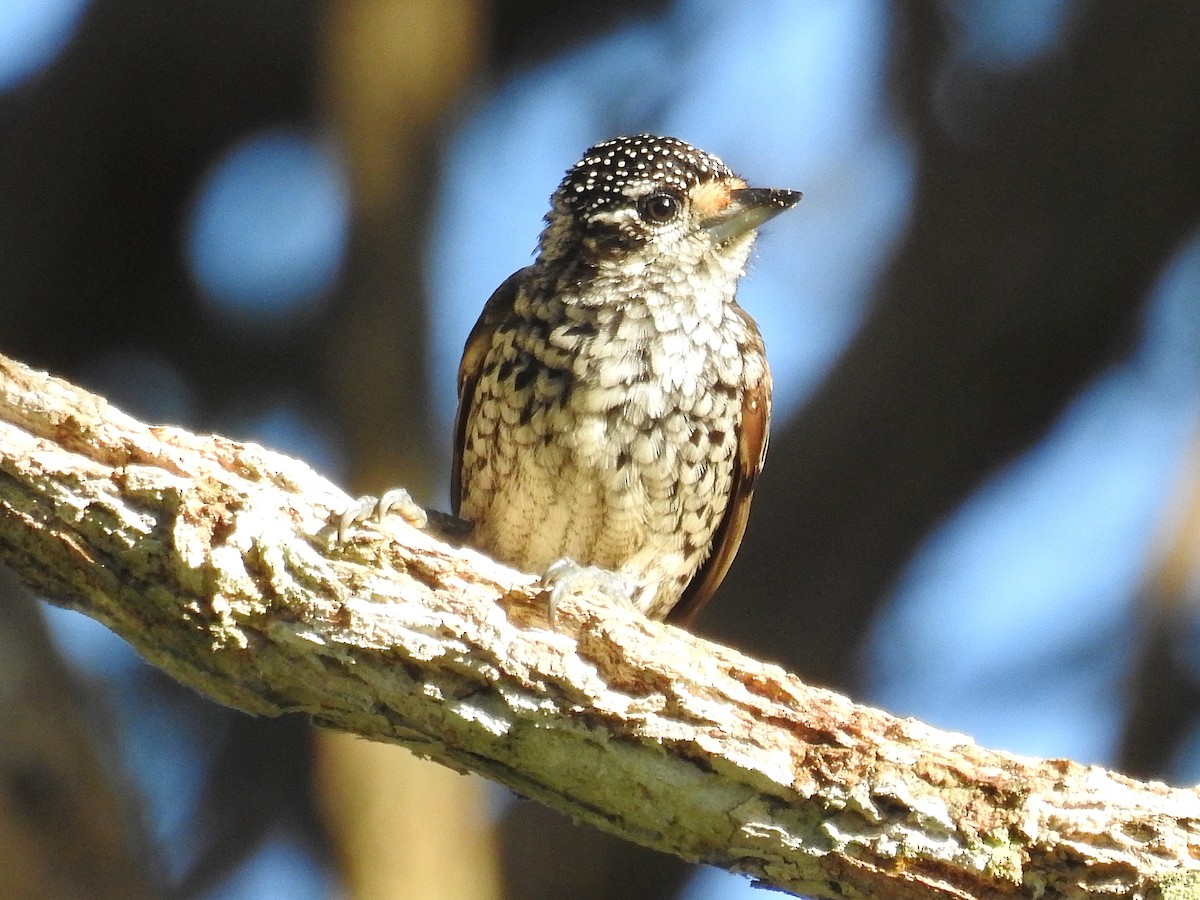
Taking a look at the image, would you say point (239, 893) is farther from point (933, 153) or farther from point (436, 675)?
point (933, 153)

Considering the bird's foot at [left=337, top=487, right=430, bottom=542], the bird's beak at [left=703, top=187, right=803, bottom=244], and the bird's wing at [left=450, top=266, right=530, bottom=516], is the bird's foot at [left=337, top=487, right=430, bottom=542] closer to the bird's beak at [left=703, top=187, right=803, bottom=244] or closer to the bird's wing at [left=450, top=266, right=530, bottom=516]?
the bird's wing at [left=450, top=266, right=530, bottom=516]

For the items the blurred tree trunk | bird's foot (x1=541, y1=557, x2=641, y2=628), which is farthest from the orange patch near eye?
the blurred tree trunk

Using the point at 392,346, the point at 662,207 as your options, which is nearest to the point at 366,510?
the point at 662,207

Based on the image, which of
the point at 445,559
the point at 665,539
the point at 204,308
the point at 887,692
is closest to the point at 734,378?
the point at 665,539

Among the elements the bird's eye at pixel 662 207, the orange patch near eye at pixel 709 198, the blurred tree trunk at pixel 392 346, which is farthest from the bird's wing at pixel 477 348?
the blurred tree trunk at pixel 392 346

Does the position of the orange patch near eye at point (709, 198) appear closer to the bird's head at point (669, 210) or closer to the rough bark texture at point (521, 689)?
the bird's head at point (669, 210)

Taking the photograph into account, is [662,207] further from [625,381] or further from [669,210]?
[625,381]

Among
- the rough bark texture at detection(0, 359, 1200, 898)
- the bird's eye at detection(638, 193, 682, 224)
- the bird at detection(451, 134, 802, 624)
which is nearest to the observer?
the rough bark texture at detection(0, 359, 1200, 898)
